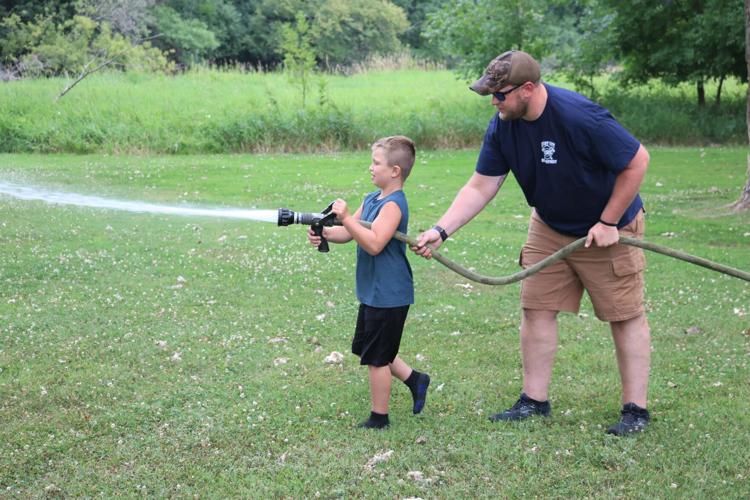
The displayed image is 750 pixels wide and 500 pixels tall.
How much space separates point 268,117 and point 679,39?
1138cm

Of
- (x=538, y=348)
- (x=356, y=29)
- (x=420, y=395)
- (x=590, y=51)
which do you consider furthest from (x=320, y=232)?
(x=356, y=29)

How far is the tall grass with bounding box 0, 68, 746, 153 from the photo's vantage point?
23.0m

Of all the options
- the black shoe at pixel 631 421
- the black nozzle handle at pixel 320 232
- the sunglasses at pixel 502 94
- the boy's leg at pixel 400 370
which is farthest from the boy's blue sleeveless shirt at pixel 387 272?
the black shoe at pixel 631 421

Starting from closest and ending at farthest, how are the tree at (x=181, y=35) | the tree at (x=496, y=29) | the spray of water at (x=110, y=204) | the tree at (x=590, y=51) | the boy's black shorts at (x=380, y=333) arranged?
1. the boy's black shorts at (x=380, y=333)
2. the spray of water at (x=110, y=204)
3. the tree at (x=590, y=51)
4. the tree at (x=496, y=29)
5. the tree at (x=181, y=35)

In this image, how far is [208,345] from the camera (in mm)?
7164

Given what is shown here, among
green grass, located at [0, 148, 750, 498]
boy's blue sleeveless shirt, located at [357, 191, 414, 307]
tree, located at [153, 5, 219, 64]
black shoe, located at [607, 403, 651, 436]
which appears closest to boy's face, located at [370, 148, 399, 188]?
boy's blue sleeveless shirt, located at [357, 191, 414, 307]

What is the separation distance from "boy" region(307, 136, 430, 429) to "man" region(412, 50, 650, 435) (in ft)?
0.69

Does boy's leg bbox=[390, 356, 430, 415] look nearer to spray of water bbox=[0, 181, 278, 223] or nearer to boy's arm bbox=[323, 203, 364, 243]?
boy's arm bbox=[323, 203, 364, 243]

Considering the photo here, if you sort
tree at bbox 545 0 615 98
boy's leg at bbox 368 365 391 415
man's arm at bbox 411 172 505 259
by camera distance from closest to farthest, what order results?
boy's leg at bbox 368 365 391 415 < man's arm at bbox 411 172 505 259 < tree at bbox 545 0 615 98

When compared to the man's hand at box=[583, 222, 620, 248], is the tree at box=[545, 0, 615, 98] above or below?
above

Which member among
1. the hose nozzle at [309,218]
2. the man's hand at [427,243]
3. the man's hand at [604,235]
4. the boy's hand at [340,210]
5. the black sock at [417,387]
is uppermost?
the boy's hand at [340,210]

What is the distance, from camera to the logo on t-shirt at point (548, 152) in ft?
16.6

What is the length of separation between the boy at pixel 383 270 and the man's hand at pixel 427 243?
15 cm

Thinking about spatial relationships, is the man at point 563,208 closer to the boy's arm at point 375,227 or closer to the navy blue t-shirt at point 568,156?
the navy blue t-shirt at point 568,156
